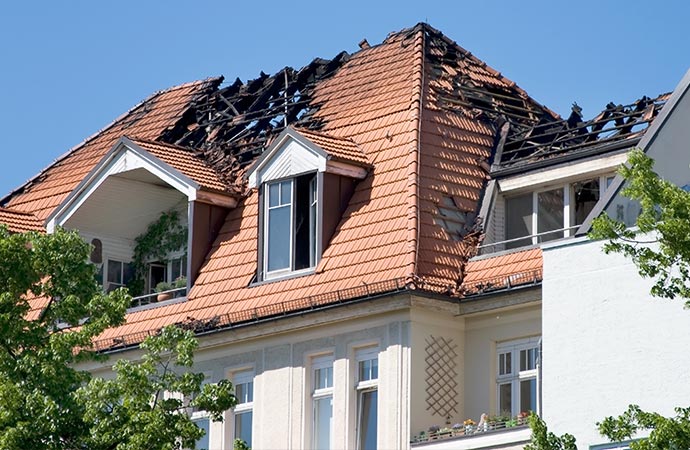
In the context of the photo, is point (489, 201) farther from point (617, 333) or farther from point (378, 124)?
point (617, 333)

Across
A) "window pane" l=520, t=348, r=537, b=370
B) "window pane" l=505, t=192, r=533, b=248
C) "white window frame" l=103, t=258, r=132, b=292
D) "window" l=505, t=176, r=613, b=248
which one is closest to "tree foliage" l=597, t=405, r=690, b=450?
"window pane" l=520, t=348, r=537, b=370

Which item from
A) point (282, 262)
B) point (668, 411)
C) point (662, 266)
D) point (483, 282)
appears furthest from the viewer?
point (282, 262)

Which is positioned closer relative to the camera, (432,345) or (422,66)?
(432,345)

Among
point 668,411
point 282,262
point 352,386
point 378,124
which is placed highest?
point 378,124

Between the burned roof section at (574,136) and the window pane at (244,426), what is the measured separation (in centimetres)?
681

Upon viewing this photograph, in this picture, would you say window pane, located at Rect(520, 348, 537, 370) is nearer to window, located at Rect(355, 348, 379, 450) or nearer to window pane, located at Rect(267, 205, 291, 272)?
window, located at Rect(355, 348, 379, 450)

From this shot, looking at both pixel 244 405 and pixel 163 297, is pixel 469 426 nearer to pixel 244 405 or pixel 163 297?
pixel 244 405

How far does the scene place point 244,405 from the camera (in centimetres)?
4584

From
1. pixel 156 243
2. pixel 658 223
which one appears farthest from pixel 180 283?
pixel 658 223

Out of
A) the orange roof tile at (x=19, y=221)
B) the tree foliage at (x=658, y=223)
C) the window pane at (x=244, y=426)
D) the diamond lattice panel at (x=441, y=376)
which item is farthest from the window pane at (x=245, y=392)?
the tree foliage at (x=658, y=223)

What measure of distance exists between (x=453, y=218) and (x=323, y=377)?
3.89 m

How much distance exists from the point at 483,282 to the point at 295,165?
5219mm

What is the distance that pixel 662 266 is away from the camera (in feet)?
98.6

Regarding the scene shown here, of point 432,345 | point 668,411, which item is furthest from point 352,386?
point 668,411
